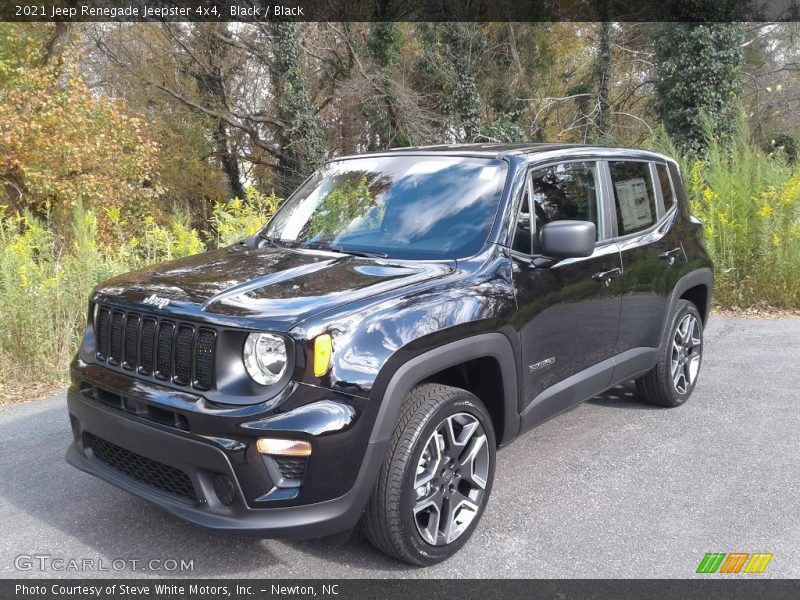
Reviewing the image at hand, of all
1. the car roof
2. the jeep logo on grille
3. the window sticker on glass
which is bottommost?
the jeep logo on grille

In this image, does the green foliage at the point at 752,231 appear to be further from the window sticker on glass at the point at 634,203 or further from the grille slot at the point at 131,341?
the grille slot at the point at 131,341

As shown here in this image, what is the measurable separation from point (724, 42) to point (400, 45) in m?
11.5

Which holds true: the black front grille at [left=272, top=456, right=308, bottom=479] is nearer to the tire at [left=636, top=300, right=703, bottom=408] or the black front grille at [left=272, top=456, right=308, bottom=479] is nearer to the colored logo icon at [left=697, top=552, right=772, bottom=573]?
the colored logo icon at [left=697, top=552, right=772, bottom=573]

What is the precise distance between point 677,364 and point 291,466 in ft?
11.4

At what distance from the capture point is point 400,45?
24844 mm

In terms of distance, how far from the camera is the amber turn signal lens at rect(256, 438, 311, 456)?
265 cm

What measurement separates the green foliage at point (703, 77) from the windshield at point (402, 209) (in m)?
14.3

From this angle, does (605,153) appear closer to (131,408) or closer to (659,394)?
(659,394)

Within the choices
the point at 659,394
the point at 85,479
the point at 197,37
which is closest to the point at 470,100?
the point at 197,37

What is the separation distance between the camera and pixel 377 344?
2.83 m

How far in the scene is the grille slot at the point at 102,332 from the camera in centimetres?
329

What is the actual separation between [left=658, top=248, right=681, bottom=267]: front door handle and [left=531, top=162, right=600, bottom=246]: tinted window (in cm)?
79

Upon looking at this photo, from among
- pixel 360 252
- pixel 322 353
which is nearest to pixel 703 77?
pixel 360 252

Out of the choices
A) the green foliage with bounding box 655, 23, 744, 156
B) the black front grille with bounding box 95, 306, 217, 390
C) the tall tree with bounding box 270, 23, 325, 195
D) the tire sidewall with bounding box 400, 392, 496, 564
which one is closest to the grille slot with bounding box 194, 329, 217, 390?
the black front grille with bounding box 95, 306, 217, 390
